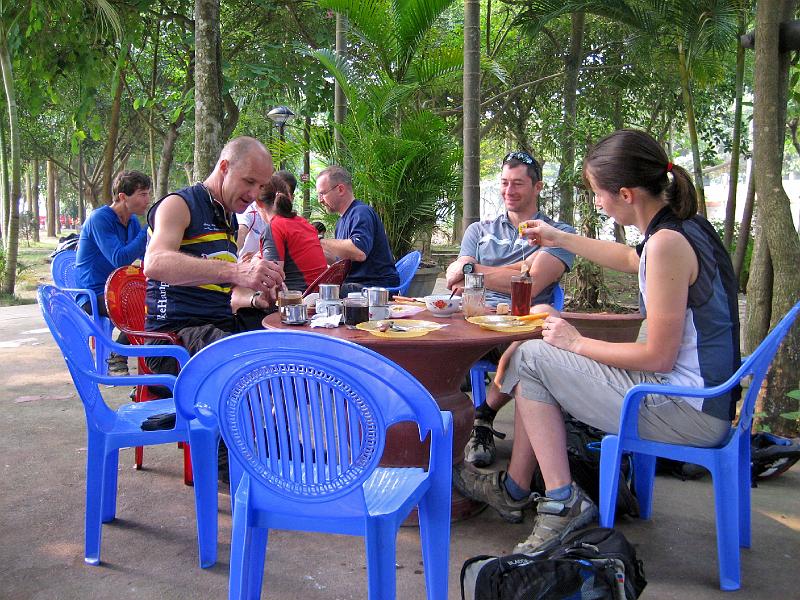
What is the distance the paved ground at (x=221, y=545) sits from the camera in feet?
8.44

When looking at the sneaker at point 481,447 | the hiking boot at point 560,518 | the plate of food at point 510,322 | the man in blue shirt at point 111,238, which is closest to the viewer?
the hiking boot at point 560,518

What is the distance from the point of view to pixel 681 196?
2609 mm

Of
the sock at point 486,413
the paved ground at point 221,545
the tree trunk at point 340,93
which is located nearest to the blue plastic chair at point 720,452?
the paved ground at point 221,545

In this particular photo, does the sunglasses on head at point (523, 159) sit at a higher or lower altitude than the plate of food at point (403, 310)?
higher

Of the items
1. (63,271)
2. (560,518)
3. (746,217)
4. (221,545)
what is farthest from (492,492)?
(63,271)

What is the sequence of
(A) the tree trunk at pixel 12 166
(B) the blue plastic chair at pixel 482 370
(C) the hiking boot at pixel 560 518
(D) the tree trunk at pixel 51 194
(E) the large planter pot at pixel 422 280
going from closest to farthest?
(C) the hiking boot at pixel 560 518, (B) the blue plastic chair at pixel 482 370, (E) the large planter pot at pixel 422 280, (A) the tree trunk at pixel 12 166, (D) the tree trunk at pixel 51 194

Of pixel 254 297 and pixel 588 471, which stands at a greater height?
pixel 254 297

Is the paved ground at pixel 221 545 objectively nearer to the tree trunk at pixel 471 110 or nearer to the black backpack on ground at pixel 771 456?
the black backpack on ground at pixel 771 456

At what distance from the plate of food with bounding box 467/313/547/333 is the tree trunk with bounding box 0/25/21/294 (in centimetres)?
958

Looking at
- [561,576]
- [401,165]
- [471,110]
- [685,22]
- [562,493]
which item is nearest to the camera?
[561,576]

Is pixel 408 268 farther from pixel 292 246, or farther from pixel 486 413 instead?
pixel 486 413

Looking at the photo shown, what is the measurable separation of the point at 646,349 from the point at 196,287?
215 cm

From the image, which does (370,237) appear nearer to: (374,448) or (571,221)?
(374,448)

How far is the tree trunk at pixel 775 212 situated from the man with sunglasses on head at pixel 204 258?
253 centimetres
